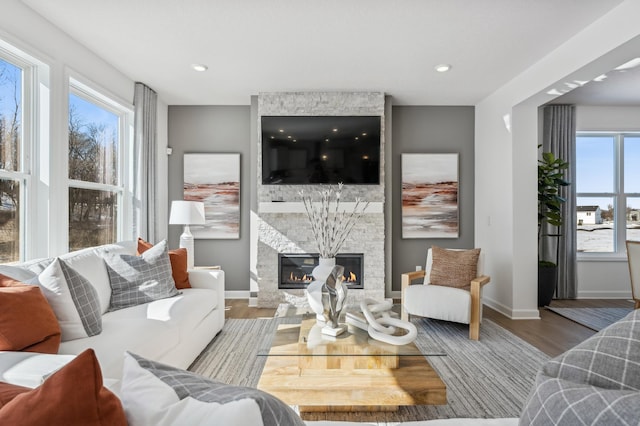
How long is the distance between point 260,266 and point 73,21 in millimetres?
2985

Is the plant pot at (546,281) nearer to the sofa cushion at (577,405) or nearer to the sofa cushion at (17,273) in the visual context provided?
the sofa cushion at (577,405)

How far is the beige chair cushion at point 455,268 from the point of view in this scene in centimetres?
364

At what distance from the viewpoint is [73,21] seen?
9.17 ft

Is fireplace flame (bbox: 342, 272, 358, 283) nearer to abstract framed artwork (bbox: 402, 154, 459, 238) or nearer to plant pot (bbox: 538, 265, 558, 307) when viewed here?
abstract framed artwork (bbox: 402, 154, 459, 238)

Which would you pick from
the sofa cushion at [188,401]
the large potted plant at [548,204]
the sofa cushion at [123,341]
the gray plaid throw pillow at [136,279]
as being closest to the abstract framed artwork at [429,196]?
the large potted plant at [548,204]

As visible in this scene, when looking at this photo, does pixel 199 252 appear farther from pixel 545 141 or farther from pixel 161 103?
pixel 545 141

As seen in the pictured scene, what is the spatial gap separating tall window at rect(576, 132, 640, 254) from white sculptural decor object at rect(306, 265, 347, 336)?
4305 mm

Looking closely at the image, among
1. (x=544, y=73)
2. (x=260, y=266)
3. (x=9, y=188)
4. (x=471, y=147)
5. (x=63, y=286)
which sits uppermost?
(x=544, y=73)

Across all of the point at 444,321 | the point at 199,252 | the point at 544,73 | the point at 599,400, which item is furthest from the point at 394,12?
the point at 199,252

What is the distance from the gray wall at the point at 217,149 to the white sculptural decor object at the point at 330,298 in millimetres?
2679

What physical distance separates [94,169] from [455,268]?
12.6 ft

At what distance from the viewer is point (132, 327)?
2.14 m

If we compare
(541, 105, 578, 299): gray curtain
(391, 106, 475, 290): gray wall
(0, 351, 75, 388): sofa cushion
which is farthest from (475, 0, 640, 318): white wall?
(0, 351, 75, 388): sofa cushion

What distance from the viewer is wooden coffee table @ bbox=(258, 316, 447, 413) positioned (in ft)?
5.98
